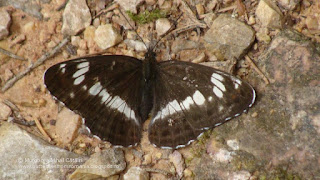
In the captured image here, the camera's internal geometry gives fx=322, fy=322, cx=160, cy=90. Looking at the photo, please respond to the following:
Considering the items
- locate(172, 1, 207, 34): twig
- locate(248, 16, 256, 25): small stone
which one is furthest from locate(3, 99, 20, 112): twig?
locate(248, 16, 256, 25): small stone

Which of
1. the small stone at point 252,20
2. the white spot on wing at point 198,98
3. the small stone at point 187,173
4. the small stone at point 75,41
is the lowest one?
the small stone at point 187,173

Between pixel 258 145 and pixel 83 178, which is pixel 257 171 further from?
pixel 83 178

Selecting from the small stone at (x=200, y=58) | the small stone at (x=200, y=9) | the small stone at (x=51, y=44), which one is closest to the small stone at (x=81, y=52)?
the small stone at (x=51, y=44)

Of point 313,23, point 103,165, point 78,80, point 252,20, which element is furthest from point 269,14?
→ point 103,165

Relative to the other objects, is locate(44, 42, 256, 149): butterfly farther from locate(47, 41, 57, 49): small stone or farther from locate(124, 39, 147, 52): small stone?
locate(47, 41, 57, 49): small stone

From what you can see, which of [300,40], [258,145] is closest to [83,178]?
[258,145]

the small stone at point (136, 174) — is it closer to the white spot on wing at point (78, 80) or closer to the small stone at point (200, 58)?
the white spot on wing at point (78, 80)
